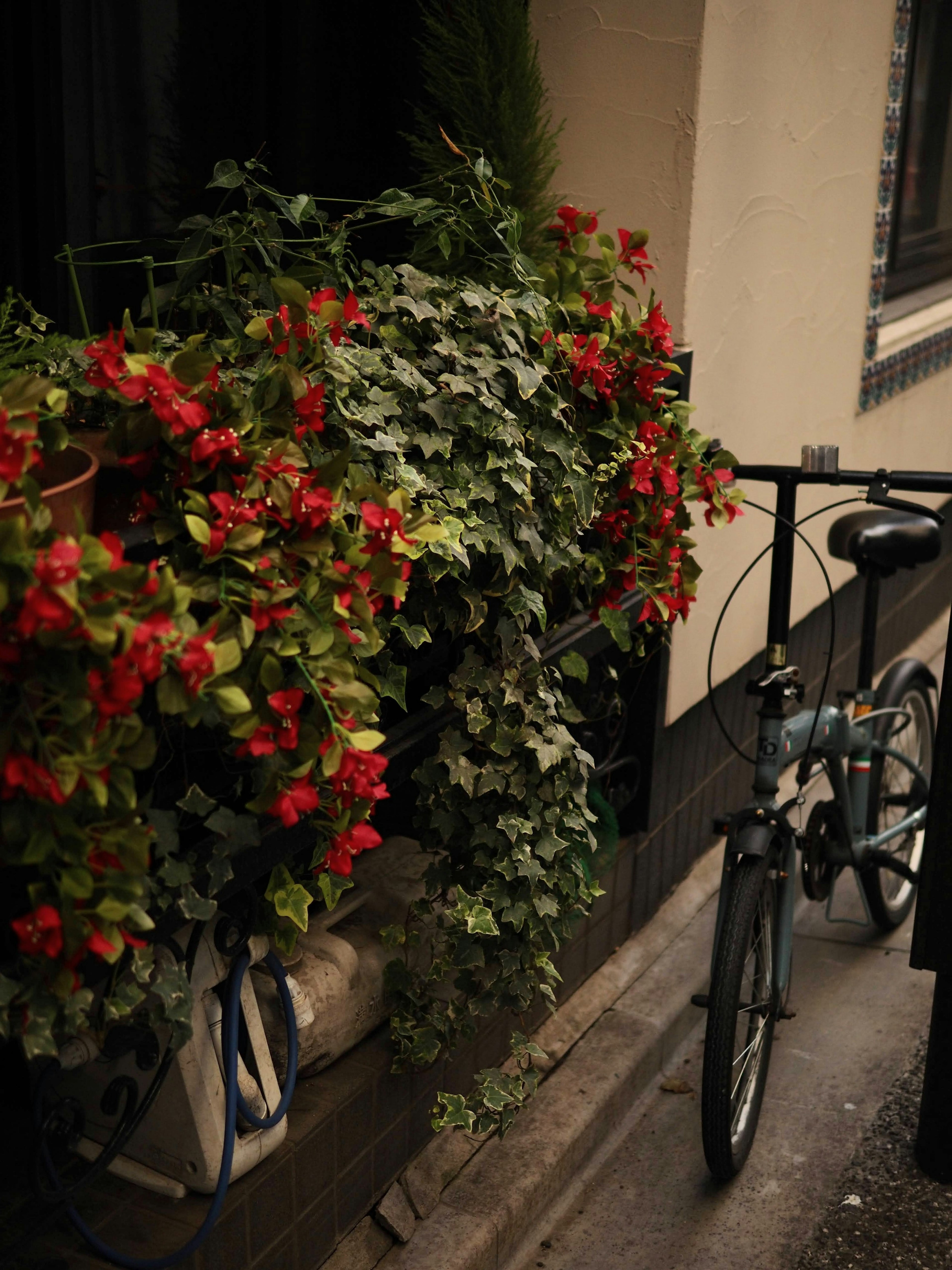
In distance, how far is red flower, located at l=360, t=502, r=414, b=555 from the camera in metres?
1.73

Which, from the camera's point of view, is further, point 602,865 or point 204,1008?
point 602,865

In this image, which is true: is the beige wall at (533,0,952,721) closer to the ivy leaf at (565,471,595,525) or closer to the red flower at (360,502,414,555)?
the ivy leaf at (565,471,595,525)

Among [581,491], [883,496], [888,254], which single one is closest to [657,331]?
[581,491]

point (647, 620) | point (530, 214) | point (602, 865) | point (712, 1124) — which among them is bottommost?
point (712, 1124)

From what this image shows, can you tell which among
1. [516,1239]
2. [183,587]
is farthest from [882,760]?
[183,587]

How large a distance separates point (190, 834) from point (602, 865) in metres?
1.33

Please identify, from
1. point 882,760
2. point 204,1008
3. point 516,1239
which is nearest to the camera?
point 204,1008

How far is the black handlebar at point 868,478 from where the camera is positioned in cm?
288

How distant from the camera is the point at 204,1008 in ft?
7.20

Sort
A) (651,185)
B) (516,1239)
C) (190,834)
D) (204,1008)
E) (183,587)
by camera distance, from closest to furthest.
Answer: (183,587) → (204,1008) → (190,834) → (516,1239) → (651,185)

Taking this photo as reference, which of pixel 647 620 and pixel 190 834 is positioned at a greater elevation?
pixel 647 620

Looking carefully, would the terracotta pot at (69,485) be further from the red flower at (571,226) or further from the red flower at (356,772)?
the red flower at (571,226)

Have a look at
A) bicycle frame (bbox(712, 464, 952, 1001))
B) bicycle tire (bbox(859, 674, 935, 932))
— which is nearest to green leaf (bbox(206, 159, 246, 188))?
bicycle frame (bbox(712, 464, 952, 1001))

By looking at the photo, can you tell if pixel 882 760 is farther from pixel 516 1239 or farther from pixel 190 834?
pixel 190 834
